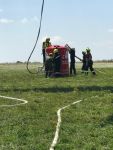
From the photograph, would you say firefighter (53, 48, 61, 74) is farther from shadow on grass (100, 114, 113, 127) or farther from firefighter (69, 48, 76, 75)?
shadow on grass (100, 114, 113, 127)

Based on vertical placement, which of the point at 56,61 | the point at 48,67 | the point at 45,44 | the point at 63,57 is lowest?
the point at 48,67

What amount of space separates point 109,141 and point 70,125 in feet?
7.12

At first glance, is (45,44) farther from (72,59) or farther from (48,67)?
(72,59)

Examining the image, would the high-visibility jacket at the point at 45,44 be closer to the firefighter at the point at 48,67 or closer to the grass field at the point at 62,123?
the firefighter at the point at 48,67

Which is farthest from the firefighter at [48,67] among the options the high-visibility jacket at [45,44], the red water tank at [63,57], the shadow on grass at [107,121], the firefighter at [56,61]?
the shadow on grass at [107,121]

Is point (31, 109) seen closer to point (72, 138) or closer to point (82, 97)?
point (82, 97)

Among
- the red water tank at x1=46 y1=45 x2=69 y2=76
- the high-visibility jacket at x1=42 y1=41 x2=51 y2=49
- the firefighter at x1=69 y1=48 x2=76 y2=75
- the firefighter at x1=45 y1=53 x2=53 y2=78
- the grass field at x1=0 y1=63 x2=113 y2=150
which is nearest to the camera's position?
the grass field at x1=0 y1=63 x2=113 y2=150

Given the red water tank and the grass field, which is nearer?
the grass field

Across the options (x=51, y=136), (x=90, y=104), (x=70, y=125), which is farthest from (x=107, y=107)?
(x=51, y=136)

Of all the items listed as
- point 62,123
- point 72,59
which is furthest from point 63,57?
point 62,123

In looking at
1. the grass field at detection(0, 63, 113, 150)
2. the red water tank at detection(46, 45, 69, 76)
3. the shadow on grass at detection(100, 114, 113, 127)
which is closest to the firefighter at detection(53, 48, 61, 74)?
the red water tank at detection(46, 45, 69, 76)

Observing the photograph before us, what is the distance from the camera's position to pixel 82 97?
2080 centimetres

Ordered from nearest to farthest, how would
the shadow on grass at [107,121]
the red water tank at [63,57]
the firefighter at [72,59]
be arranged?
the shadow on grass at [107,121], the red water tank at [63,57], the firefighter at [72,59]

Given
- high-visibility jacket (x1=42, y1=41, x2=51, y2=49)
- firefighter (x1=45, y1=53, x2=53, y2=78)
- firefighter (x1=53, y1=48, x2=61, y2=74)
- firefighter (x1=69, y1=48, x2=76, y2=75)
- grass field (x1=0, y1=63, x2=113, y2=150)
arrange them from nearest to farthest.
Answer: grass field (x1=0, y1=63, x2=113, y2=150)
firefighter (x1=53, y1=48, x2=61, y2=74)
firefighter (x1=45, y1=53, x2=53, y2=78)
high-visibility jacket (x1=42, y1=41, x2=51, y2=49)
firefighter (x1=69, y1=48, x2=76, y2=75)
